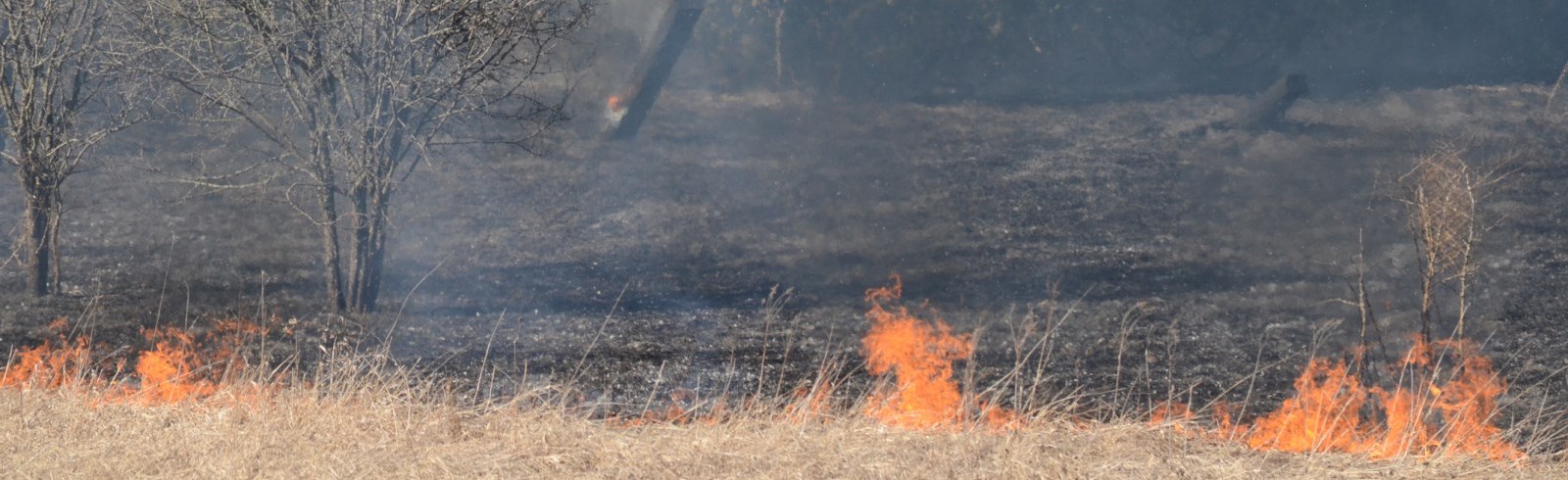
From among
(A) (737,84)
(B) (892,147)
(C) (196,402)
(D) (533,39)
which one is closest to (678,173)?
(B) (892,147)

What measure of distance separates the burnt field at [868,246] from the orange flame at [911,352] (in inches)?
8.8

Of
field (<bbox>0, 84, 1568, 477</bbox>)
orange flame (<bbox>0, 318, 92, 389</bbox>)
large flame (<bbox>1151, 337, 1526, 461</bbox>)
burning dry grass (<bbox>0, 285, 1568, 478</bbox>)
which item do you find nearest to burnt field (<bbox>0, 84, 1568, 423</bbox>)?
field (<bbox>0, 84, 1568, 477</bbox>)

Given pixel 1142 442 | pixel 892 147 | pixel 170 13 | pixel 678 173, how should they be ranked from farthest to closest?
pixel 892 147 → pixel 678 173 → pixel 170 13 → pixel 1142 442

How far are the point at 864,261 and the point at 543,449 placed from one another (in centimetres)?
766

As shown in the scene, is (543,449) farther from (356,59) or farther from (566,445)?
(356,59)

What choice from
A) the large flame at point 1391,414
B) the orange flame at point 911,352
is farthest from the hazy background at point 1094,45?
the large flame at point 1391,414

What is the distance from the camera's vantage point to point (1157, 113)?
18.4 meters

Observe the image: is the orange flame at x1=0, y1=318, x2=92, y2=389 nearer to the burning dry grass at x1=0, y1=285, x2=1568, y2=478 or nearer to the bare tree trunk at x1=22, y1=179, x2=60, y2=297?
the bare tree trunk at x1=22, y1=179, x2=60, y2=297

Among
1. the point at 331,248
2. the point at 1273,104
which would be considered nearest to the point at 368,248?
the point at 331,248

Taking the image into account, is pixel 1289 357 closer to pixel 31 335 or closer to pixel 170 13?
pixel 170 13

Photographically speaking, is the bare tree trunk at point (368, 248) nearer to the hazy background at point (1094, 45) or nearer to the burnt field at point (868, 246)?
the burnt field at point (868, 246)

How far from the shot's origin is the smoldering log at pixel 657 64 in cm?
1611

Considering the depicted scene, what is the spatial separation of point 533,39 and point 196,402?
3810mm

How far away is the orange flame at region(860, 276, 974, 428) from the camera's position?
8.73 metres
